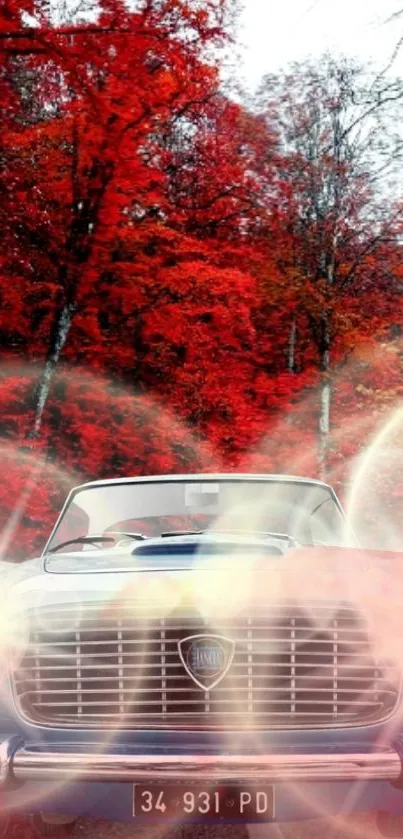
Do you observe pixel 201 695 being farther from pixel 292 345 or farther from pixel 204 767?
pixel 292 345

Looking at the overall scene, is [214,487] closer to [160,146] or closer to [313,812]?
[313,812]

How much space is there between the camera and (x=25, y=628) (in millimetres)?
3432

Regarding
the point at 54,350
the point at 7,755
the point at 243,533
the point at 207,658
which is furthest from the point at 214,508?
the point at 54,350

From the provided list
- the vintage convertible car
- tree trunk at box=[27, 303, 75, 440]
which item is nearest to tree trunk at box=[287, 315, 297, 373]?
tree trunk at box=[27, 303, 75, 440]

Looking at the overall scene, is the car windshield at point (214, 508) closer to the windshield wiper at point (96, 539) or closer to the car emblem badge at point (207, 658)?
the windshield wiper at point (96, 539)

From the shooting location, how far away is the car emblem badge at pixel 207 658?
10.7ft

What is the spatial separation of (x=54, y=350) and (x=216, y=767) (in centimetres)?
1362

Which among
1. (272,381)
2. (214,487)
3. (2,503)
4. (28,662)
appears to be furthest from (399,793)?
(272,381)

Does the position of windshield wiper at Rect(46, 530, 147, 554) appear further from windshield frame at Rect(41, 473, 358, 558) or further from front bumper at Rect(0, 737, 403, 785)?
front bumper at Rect(0, 737, 403, 785)

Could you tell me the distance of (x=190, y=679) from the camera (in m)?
3.28

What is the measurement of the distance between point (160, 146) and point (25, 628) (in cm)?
1732

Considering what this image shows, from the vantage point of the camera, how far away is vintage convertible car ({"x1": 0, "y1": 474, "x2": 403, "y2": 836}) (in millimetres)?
3143

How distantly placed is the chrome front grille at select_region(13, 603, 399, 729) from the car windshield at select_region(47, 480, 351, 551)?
191cm

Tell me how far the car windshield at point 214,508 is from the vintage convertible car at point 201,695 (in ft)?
5.79
